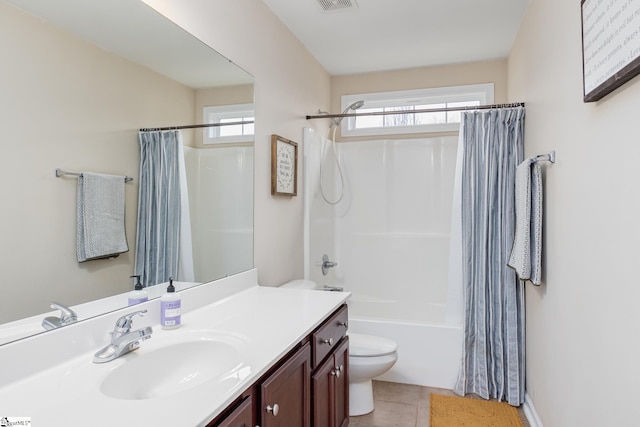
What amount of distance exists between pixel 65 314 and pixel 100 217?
1.01 ft

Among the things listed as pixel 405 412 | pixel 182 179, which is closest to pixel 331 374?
pixel 405 412

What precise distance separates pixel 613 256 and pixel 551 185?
2.57 feet

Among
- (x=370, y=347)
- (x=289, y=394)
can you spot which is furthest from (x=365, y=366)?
(x=289, y=394)

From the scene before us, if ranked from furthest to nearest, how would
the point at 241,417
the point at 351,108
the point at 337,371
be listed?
the point at 351,108 → the point at 337,371 → the point at 241,417

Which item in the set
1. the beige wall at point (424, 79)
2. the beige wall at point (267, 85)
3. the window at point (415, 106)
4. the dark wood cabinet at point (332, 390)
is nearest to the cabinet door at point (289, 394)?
the dark wood cabinet at point (332, 390)

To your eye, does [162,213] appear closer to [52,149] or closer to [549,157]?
[52,149]

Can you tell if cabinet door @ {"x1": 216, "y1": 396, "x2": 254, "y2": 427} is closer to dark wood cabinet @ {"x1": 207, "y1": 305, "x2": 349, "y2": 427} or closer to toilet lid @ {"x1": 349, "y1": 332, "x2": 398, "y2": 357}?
dark wood cabinet @ {"x1": 207, "y1": 305, "x2": 349, "y2": 427}

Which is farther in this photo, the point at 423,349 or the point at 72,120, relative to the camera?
the point at 423,349

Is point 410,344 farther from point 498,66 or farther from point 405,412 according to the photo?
point 498,66

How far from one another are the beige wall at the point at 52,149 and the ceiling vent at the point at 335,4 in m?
1.44

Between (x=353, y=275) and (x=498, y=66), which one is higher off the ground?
(x=498, y=66)

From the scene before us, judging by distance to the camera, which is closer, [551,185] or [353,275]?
[551,185]

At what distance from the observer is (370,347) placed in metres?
2.36

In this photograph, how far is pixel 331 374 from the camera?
5.81ft
